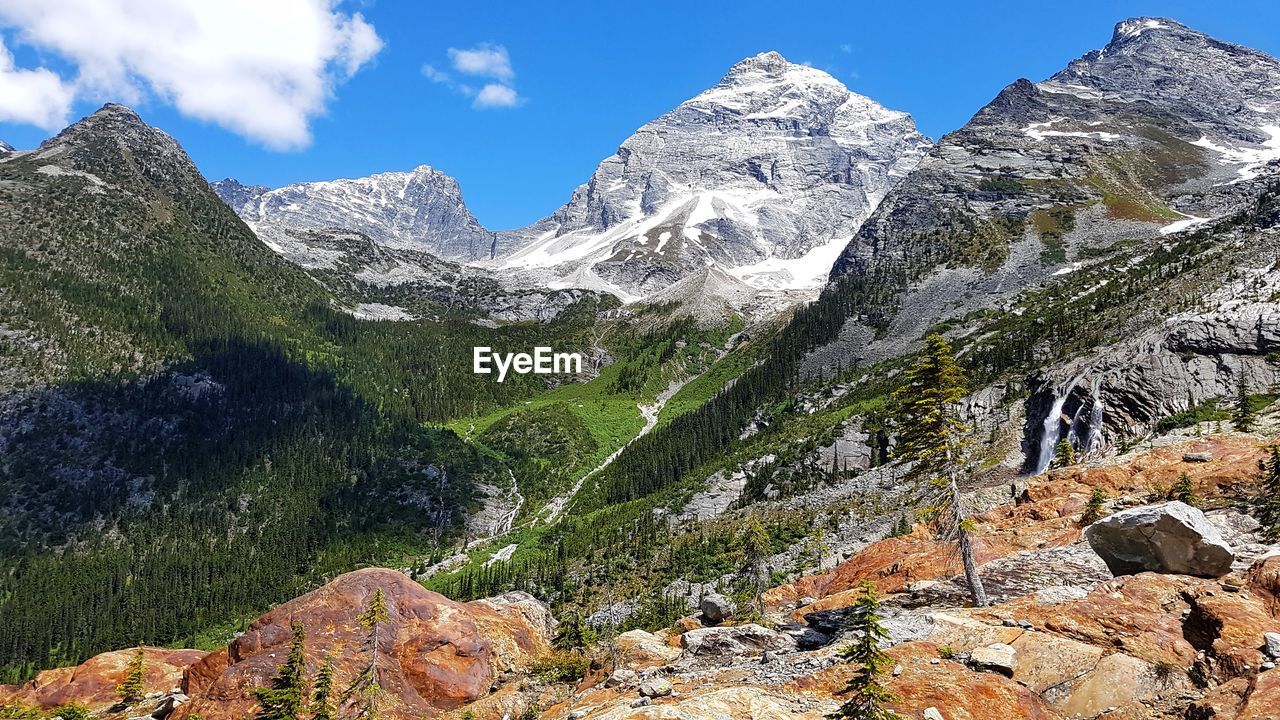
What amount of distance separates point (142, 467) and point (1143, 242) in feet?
779

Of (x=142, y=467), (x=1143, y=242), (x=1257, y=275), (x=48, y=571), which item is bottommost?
(x=48, y=571)

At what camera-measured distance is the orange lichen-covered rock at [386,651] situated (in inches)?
1191

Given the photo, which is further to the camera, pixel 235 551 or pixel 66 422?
pixel 66 422

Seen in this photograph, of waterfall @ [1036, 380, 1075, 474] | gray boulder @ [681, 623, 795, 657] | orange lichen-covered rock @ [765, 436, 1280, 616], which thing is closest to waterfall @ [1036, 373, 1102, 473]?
waterfall @ [1036, 380, 1075, 474]

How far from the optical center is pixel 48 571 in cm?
11788

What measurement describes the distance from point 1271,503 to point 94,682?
58010 mm

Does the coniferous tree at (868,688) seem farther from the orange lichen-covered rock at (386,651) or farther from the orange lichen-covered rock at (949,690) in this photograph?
the orange lichen-covered rock at (386,651)

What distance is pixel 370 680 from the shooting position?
29.7m

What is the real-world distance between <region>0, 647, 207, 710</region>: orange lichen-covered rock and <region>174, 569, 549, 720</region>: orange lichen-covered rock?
5.79m

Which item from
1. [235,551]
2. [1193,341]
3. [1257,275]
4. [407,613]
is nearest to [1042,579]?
[407,613]

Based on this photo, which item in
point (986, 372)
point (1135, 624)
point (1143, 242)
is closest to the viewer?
point (1135, 624)

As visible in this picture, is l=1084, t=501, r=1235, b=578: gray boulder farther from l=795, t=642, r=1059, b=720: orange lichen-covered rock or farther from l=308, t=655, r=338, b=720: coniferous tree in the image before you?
l=308, t=655, r=338, b=720: coniferous tree

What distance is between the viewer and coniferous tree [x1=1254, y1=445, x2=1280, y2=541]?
26.4 meters

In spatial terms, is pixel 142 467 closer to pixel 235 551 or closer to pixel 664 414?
pixel 235 551
